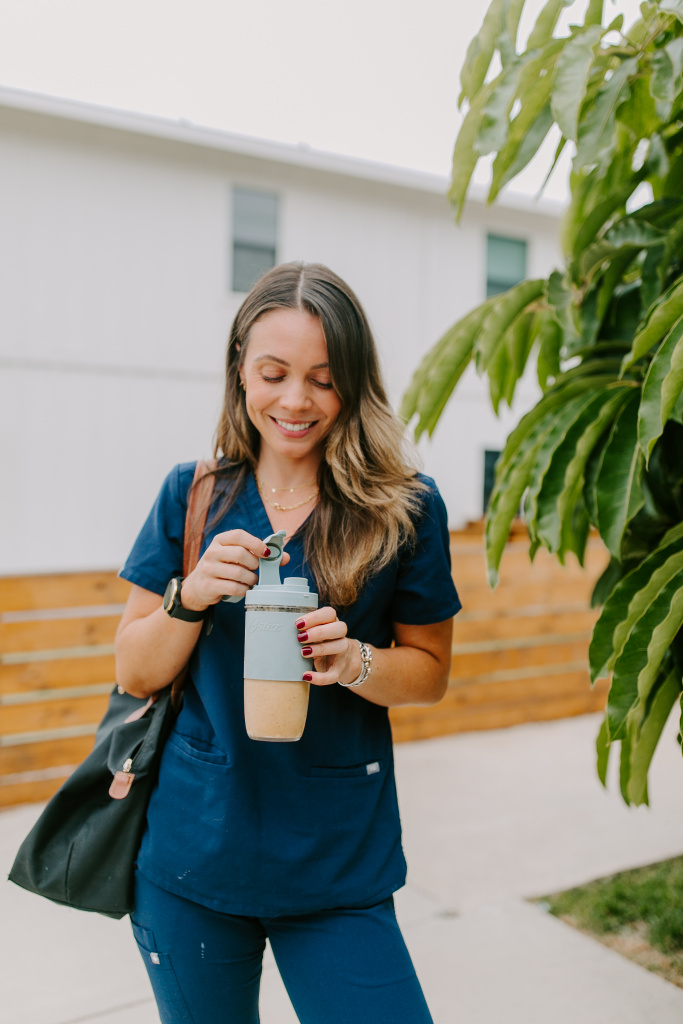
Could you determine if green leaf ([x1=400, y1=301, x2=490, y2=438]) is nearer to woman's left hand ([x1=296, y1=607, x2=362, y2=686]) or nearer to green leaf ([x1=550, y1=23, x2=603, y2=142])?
green leaf ([x1=550, y1=23, x2=603, y2=142])

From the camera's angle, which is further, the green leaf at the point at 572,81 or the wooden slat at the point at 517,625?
the wooden slat at the point at 517,625

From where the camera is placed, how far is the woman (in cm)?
114

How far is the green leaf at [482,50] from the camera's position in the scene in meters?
1.48

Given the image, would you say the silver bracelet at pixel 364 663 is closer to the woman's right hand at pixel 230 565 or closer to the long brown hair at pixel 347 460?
the long brown hair at pixel 347 460

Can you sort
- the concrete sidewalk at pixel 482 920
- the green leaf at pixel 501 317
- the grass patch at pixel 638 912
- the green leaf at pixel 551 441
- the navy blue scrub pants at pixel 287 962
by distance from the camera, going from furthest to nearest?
the grass patch at pixel 638 912 < the concrete sidewalk at pixel 482 920 < the green leaf at pixel 501 317 < the green leaf at pixel 551 441 < the navy blue scrub pants at pixel 287 962

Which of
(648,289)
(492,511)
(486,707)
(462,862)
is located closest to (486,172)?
(648,289)

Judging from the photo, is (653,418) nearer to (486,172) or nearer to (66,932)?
(486,172)

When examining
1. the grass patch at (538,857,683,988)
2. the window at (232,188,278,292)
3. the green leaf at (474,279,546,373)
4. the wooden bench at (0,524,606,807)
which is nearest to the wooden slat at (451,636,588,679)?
the wooden bench at (0,524,606,807)

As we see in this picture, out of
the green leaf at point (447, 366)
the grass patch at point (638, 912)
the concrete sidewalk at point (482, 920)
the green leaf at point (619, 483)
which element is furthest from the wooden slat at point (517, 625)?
the green leaf at point (619, 483)

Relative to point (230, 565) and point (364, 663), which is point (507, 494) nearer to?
point (364, 663)

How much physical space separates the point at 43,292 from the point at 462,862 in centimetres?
648

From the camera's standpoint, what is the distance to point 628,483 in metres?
1.48

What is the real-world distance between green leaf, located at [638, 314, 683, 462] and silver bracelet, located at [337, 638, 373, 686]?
50 centimetres

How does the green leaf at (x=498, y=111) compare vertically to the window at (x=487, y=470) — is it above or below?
above
